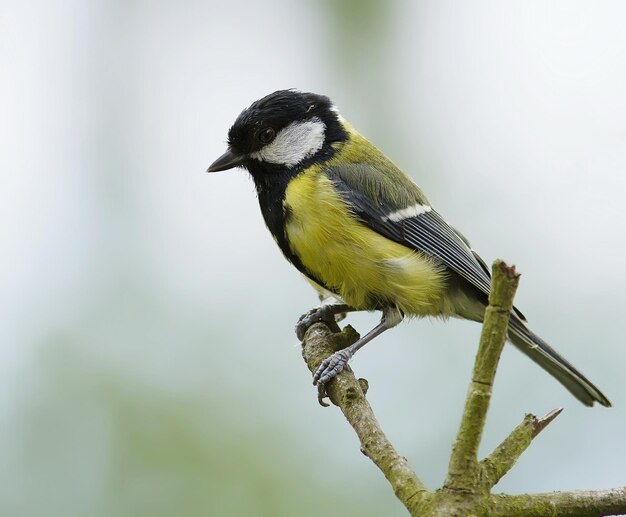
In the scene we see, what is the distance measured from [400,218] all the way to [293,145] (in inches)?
16.2

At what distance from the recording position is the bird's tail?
7.73ft

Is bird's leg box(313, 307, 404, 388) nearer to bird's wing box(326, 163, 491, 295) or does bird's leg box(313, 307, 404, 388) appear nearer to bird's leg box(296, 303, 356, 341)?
bird's leg box(296, 303, 356, 341)

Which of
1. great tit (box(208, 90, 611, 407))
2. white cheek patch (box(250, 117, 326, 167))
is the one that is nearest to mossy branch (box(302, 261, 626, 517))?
great tit (box(208, 90, 611, 407))

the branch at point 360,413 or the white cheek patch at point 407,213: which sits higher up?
the white cheek patch at point 407,213

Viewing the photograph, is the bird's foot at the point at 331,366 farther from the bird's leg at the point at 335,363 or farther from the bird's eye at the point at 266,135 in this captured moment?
the bird's eye at the point at 266,135

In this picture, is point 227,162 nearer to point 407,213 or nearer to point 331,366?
point 407,213

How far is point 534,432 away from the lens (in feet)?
4.52

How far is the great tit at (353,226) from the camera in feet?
7.80

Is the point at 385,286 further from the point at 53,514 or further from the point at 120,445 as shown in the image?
the point at 53,514

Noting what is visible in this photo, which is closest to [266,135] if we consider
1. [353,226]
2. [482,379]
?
[353,226]

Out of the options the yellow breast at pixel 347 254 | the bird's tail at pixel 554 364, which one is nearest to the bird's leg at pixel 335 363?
the yellow breast at pixel 347 254

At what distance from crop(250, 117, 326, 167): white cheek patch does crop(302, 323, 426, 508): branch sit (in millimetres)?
533

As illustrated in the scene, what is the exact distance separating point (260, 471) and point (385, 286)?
2.96 feet

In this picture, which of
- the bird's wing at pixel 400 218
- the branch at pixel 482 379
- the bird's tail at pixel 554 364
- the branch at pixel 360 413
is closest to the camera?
the branch at pixel 482 379
